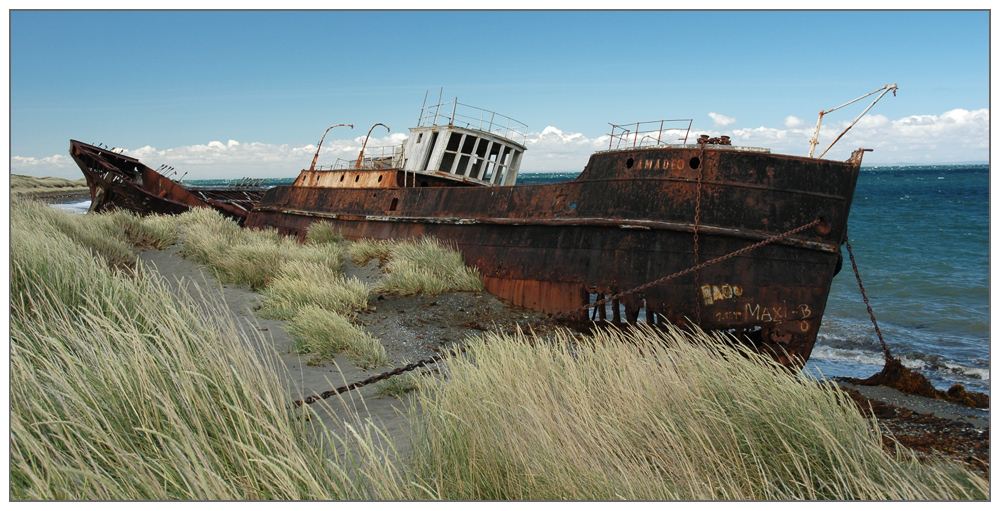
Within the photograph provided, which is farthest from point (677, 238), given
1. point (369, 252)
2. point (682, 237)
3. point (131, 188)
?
point (131, 188)

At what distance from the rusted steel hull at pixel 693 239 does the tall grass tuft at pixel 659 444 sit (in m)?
3.20

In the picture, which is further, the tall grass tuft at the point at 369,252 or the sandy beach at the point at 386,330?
the tall grass tuft at the point at 369,252

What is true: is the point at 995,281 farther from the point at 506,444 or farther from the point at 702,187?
the point at 702,187

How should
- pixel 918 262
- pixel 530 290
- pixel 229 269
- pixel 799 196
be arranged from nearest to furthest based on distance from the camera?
pixel 799 196
pixel 530 290
pixel 229 269
pixel 918 262

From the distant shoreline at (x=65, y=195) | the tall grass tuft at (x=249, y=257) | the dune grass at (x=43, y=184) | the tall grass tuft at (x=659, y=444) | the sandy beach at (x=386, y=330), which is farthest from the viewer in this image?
the dune grass at (x=43, y=184)

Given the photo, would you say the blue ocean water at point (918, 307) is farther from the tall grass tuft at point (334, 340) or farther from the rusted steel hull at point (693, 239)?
the tall grass tuft at point (334, 340)

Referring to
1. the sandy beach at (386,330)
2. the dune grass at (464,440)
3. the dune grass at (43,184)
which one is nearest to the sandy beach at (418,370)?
the sandy beach at (386,330)

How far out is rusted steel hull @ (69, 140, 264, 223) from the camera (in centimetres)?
1831

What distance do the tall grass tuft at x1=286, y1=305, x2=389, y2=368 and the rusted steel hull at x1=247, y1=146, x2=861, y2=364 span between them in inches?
113

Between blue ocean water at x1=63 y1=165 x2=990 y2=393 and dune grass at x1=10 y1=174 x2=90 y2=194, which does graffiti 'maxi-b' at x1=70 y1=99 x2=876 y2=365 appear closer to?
blue ocean water at x1=63 y1=165 x2=990 y2=393

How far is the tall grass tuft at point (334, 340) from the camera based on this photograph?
493cm
